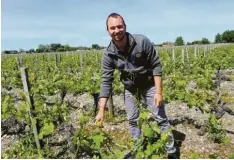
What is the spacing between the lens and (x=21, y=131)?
5.94 m

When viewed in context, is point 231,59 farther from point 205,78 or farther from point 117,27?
point 117,27

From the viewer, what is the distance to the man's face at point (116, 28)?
3533 millimetres

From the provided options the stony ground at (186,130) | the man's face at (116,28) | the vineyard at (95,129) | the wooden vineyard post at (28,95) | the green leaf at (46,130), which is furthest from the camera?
the stony ground at (186,130)

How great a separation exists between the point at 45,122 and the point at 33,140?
50cm

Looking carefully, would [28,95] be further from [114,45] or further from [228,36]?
[228,36]

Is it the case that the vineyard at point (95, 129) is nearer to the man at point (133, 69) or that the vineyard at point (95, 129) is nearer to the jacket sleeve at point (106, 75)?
the man at point (133, 69)

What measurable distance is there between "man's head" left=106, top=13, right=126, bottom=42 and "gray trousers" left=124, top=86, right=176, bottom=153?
0.81 meters

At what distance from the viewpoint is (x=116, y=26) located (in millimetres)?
3539

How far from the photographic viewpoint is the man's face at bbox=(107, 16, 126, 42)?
11.6 ft

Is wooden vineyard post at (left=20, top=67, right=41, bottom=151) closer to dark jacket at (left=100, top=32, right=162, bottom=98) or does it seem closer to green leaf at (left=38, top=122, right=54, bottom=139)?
green leaf at (left=38, top=122, right=54, bottom=139)

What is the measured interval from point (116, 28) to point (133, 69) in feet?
1.98

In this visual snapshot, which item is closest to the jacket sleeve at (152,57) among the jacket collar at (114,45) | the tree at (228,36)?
the jacket collar at (114,45)

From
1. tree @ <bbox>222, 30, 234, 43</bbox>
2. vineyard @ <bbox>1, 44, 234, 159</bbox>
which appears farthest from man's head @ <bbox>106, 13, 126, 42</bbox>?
tree @ <bbox>222, 30, 234, 43</bbox>

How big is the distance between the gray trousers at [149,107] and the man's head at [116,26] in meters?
0.81
